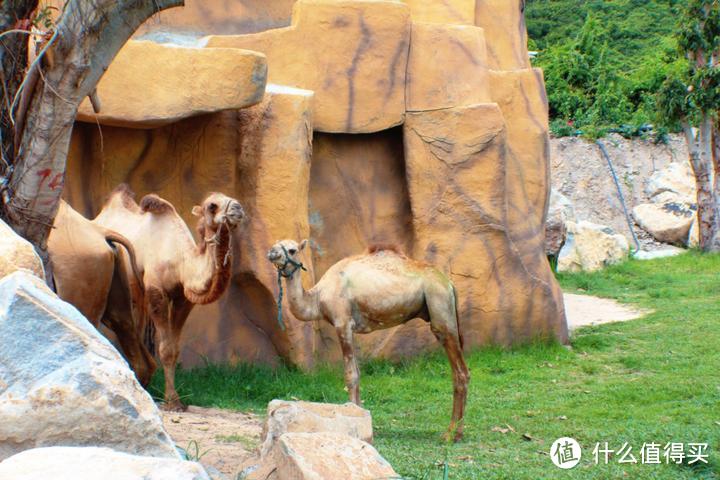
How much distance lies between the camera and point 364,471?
383cm

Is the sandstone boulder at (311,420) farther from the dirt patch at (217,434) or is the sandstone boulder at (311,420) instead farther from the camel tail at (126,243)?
the camel tail at (126,243)

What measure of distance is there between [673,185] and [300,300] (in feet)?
52.1

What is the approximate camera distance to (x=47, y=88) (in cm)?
518

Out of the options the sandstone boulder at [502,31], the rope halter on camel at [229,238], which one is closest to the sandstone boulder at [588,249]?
the sandstone boulder at [502,31]

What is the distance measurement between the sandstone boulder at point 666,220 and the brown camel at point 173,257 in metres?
13.9

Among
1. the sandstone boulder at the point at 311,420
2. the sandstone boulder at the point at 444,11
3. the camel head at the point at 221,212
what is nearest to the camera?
the sandstone boulder at the point at 311,420

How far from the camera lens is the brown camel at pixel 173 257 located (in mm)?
6766

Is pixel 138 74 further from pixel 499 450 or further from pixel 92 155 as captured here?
pixel 499 450

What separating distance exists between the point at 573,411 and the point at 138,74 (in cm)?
409

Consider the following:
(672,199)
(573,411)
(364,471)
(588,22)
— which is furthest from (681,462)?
(588,22)

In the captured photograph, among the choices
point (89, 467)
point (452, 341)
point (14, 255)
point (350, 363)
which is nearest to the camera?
point (89, 467)

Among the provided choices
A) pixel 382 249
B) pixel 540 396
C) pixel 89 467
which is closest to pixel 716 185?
pixel 540 396

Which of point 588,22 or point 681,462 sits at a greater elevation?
point 588,22

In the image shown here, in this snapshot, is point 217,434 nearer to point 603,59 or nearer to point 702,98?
point 702,98
